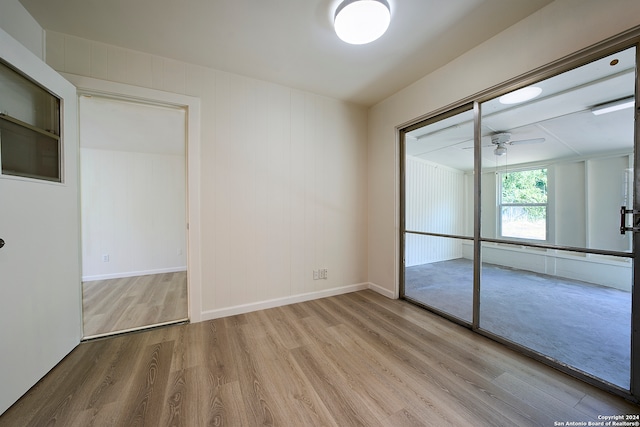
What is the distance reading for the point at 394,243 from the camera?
3039 millimetres

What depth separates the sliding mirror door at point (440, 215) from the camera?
7.98 ft

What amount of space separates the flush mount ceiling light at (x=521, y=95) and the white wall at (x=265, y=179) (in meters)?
1.72

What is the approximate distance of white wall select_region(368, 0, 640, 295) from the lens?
1.48m

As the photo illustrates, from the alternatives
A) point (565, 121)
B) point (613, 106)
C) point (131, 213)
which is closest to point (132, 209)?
point (131, 213)

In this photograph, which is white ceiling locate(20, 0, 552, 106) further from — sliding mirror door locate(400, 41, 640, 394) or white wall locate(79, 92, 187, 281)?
white wall locate(79, 92, 187, 281)

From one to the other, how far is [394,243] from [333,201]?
987 millimetres

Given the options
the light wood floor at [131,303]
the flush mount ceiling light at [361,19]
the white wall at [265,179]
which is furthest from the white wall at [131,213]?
the flush mount ceiling light at [361,19]

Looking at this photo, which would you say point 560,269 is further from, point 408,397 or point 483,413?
point 408,397

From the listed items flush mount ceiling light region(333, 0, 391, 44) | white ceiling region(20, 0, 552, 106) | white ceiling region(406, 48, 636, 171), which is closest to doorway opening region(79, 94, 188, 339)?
white ceiling region(20, 0, 552, 106)

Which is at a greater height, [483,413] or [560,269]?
[560,269]

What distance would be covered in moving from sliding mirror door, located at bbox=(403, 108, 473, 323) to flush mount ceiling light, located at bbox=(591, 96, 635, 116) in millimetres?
819

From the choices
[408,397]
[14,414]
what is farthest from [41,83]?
[408,397]

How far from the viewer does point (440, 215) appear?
273cm

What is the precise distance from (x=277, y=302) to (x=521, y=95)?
3.17 meters
